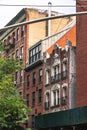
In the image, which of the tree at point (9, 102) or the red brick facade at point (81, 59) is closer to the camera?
the tree at point (9, 102)

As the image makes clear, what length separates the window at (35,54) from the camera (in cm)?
6852

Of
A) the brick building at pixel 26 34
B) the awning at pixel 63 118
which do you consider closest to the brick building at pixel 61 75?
the awning at pixel 63 118

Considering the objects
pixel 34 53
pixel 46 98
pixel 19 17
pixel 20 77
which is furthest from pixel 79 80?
pixel 19 17

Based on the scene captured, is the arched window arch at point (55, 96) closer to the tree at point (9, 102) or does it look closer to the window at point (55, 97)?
the window at point (55, 97)

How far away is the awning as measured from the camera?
4840cm

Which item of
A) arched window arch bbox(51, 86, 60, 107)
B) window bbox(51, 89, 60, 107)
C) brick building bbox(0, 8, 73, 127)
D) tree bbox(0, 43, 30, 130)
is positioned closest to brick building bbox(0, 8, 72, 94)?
brick building bbox(0, 8, 73, 127)

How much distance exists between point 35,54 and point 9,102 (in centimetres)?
3053

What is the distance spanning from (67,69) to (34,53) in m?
13.0

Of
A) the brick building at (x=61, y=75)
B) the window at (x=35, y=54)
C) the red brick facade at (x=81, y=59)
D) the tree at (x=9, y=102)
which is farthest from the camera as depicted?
the window at (x=35, y=54)

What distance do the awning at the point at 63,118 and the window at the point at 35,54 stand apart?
1137cm

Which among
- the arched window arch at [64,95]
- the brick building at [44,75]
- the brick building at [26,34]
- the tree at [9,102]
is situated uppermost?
the brick building at [26,34]

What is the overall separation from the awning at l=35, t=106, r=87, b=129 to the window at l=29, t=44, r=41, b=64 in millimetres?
11369

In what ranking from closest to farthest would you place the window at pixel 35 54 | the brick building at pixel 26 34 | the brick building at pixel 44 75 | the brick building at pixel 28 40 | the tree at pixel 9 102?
1. the tree at pixel 9 102
2. the brick building at pixel 44 75
3. the window at pixel 35 54
4. the brick building at pixel 28 40
5. the brick building at pixel 26 34

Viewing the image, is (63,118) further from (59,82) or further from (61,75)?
(61,75)
